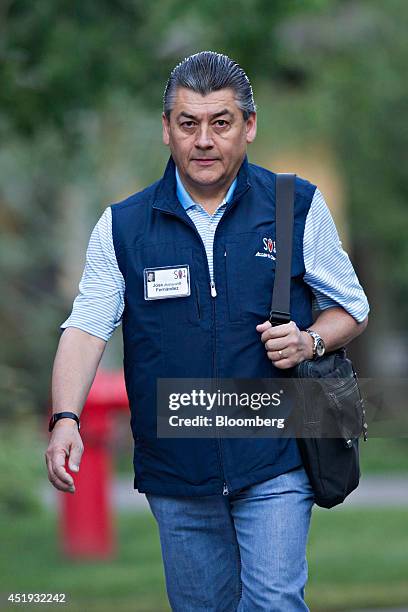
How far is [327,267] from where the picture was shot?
4.65 meters

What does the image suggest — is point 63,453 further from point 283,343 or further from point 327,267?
point 327,267

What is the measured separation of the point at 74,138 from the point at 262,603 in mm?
6540

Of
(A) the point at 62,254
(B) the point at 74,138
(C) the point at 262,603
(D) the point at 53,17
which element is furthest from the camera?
(A) the point at 62,254

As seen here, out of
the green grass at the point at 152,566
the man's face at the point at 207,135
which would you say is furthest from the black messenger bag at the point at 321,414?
the green grass at the point at 152,566

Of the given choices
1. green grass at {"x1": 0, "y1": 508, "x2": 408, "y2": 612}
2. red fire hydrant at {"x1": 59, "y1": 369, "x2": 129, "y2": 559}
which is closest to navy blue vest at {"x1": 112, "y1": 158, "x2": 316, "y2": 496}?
green grass at {"x1": 0, "y1": 508, "x2": 408, "y2": 612}

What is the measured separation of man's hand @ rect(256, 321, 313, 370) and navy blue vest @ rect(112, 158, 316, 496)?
58mm

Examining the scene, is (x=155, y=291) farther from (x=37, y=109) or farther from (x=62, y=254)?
(x=62, y=254)

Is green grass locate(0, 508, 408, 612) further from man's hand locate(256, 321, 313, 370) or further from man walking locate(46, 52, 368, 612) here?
man's hand locate(256, 321, 313, 370)

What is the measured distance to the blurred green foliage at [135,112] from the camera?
30.4ft

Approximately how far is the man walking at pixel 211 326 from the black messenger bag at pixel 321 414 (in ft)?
0.13

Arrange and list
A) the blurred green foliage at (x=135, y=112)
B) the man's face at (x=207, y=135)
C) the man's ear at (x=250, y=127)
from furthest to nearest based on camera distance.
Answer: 1. the blurred green foliage at (x=135, y=112)
2. the man's ear at (x=250, y=127)
3. the man's face at (x=207, y=135)

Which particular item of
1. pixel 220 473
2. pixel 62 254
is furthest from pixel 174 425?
pixel 62 254

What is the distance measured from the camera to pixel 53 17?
9133 millimetres

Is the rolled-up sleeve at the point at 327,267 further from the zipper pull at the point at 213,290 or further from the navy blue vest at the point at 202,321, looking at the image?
the zipper pull at the point at 213,290
